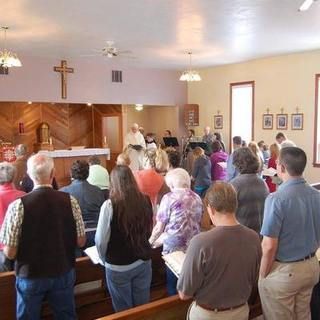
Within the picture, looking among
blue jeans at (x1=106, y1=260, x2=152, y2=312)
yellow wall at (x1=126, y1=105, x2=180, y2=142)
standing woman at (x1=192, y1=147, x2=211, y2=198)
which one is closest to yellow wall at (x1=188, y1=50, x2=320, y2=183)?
yellow wall at (x1=126, y1=105, x2=180, y2=142)

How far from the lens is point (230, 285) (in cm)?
192

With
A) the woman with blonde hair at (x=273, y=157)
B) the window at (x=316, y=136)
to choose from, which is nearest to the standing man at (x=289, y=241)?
the woman with blonde hair at (x=273, y=157)

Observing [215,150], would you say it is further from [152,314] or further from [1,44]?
[152,314]

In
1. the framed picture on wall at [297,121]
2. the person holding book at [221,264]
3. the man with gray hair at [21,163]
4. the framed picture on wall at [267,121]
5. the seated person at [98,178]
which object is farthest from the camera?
the framed picture on wall at [267,121]

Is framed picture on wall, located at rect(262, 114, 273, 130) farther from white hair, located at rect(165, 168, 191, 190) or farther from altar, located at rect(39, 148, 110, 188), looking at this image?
white hair, located at rect(165, 168, 191, 190)

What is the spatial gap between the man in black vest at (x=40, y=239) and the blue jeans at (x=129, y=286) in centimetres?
28

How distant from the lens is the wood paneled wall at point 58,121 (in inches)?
430

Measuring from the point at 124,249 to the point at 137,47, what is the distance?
6118 millimetres

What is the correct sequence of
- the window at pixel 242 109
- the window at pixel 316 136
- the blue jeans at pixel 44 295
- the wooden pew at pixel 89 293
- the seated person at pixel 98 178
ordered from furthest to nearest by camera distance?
the window at pixel 242 109
the window at pixel 316 136
the seated person at pixel 98 178
the wooden pew at pixel 89 293
the blue jeans at pixel 44 295

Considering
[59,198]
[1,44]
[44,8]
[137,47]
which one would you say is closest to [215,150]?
[137,47]

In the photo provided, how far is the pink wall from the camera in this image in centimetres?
907

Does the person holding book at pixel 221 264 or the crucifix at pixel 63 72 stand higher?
the crucifix at pixel 63 72

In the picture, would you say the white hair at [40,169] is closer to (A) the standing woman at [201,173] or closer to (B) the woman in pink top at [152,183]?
(B) the woman in pink top at [152,183]

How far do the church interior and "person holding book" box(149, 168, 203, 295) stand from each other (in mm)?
572
